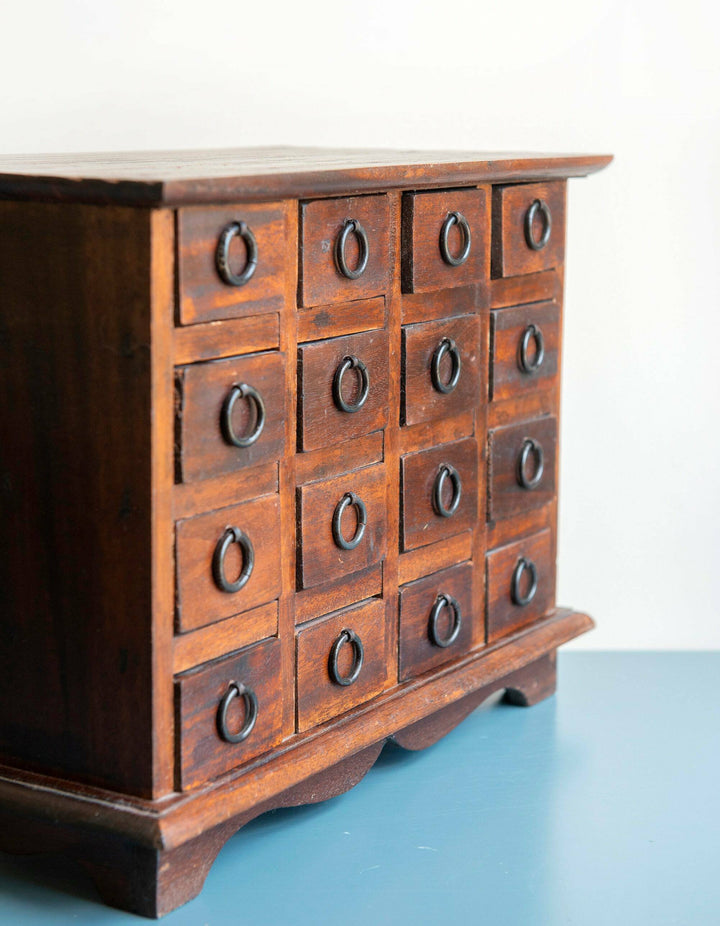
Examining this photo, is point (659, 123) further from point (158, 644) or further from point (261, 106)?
point (158, 644)

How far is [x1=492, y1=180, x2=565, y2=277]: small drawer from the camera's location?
2.71 meters

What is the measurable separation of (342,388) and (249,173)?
42 centimetres

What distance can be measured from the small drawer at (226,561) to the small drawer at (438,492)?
14.5 inches

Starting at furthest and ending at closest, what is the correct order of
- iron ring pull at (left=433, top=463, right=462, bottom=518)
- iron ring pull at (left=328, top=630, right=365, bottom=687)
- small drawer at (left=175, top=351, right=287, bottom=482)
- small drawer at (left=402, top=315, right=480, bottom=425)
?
iron ring pull at (left=433, top=463, right=462, bottom=518) → small drawer at (left=402, top=315, right=480, bottom=425) → iron ring pull at (left=328, top=630, right=365, bottom=687) → small drawer at (left=175, top=351, right=287, bottom=482)

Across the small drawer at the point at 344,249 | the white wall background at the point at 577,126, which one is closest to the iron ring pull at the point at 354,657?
the small drawer at the point at 344,249

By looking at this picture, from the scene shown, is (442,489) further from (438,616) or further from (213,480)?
(213,480)

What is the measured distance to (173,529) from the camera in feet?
6.77

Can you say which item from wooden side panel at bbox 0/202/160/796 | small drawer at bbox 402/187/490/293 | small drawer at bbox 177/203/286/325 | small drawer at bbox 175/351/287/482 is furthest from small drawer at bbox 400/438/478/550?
wooden side panel at bbox 0/202/160/796

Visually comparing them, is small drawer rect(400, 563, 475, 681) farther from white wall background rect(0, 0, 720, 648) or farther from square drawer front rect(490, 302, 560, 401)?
white wall background rect(0, 0, 720, 648)

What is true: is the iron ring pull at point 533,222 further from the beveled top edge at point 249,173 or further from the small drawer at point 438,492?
the small drawer at point 438,492

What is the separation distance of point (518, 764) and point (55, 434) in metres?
1.12

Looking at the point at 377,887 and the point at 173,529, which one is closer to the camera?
the point at 173,529

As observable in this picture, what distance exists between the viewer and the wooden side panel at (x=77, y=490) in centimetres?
201

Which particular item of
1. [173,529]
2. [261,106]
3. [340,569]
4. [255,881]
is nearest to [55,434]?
[173,529]
